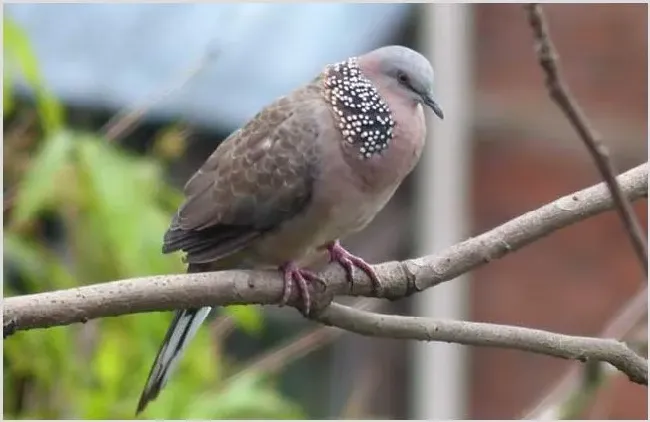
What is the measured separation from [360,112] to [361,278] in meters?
0.22

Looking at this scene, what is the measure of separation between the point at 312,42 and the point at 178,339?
6.16 ft

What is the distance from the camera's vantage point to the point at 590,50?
3502 mm

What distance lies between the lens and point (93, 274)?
176cm

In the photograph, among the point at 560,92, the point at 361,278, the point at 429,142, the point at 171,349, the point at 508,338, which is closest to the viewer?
the point at 560,92

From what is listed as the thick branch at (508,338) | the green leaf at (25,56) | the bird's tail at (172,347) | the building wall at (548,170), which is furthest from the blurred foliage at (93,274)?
the building wall at (548,170)

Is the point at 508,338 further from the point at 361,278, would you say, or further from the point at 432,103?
the point at 432,103

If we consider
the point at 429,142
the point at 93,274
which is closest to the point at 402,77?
the point at 93,274

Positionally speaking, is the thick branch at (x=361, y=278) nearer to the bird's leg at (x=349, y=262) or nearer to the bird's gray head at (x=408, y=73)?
the bird's leg at (x=349, y=262)

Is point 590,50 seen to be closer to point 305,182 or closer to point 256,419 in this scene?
point 256,419

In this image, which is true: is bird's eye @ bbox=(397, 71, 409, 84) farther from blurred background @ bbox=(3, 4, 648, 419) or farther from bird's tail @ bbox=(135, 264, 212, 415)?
blurred background @ bbox=(3, 4, 648, 419)

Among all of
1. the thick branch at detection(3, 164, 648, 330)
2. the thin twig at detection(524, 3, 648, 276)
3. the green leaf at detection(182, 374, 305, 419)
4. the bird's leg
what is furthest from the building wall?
the thin twig at detection(524, 3, 648, 276)

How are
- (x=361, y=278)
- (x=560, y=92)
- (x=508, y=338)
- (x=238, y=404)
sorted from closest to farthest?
(x=560, y=92), (x=508, y=338), (x=361, y=278), (x=238, y=404)

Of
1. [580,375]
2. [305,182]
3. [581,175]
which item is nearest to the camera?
[305,182]

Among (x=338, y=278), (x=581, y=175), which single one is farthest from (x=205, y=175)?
(x=581, y=175)
